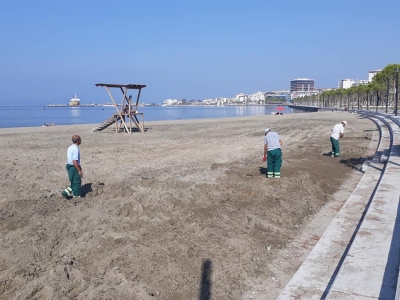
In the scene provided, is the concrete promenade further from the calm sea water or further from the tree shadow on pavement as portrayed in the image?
the calm sea water

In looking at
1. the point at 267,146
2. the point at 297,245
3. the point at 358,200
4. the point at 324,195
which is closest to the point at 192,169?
the point at 267,146

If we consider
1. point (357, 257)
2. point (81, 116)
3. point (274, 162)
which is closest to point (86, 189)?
point (274, 162)

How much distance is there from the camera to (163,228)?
6.01 metres

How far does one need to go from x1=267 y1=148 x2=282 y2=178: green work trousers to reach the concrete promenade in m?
2.27

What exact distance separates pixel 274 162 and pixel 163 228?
4.15 metres

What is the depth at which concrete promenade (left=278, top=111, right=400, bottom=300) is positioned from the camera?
155 inches

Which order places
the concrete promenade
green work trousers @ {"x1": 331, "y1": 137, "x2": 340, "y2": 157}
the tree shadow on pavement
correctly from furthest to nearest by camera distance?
green work trousers @ {"x1": 331, "y1": 137, "x2": 340, "y2": 157} < the tree shadow on pavement < the concrete promenade

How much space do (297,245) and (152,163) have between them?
6.99 meters

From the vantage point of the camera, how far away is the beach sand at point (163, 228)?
14.4 ft

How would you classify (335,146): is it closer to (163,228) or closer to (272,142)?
(272,142)

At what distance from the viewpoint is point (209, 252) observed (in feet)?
17.1

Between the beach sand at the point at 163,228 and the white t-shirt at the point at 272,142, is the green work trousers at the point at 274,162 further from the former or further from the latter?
the beach sand at the point at 163,228

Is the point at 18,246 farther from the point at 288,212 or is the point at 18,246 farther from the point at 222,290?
the point at 288,212

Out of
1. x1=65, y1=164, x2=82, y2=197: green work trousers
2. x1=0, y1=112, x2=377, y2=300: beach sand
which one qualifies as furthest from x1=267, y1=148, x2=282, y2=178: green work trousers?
x1=65, y1=164, x2=82, y2=197: green work trousers
